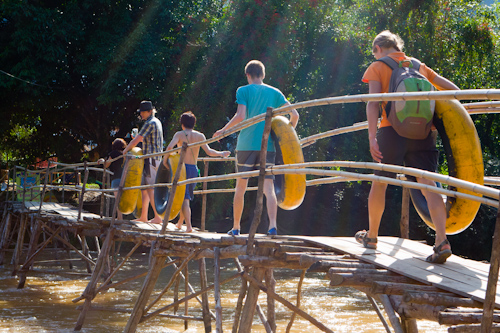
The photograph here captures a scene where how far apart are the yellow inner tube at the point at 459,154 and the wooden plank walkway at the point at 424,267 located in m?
0.29

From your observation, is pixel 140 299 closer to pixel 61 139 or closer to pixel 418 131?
pixel 418 131

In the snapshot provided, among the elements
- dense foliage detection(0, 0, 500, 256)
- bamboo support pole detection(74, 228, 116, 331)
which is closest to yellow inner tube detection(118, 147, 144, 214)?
bamboo support pole detection(74, 228, 116, 331)

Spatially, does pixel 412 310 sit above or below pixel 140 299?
above

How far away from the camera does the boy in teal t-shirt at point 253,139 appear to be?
4.77 metres

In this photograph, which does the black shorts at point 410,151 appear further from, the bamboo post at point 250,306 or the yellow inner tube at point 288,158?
the bamboo post at point 250,306

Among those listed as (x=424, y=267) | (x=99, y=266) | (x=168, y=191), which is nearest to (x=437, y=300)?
(x=424, y=267)

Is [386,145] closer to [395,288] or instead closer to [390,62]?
[390,62]

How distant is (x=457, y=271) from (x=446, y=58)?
13.1 metres

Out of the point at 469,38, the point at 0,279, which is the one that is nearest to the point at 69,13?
the point at 0,279

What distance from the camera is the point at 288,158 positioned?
4.55 meters

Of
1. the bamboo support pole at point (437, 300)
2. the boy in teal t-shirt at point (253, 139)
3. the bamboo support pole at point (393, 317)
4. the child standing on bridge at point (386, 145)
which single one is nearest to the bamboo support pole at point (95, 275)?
the boy in teal t-shirt at point (253, 139)

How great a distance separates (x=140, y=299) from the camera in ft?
17.3

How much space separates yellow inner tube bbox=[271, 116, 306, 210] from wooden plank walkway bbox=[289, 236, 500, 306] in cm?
59

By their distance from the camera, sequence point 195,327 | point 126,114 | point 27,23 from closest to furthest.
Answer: point 195,327, point 27,23, point 126,114
